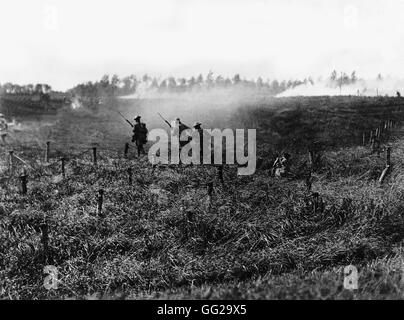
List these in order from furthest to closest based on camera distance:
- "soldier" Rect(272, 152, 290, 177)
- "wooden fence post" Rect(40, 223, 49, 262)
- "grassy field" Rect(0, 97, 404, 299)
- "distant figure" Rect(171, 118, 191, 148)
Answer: "distant figure" Rect(171, 118, 191, 148) → "soldier" Rect(272, 152, 290, 177) → "wooden fence post" Rect(40, 223, 49, 262) → "grassy field" Rect(0, 97, 404, 299)

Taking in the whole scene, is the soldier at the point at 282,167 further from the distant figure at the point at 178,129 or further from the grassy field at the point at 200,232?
the distant figure at the point at 178,129

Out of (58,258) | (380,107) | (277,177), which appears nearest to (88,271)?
(58,258)

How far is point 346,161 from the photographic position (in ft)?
51.9

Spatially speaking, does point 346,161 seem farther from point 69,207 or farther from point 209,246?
point 69,207

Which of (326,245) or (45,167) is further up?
(45,167)

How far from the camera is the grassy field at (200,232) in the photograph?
6.91 meters

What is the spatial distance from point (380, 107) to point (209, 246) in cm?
3063

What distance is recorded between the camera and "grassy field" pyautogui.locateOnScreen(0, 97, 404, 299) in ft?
22.7

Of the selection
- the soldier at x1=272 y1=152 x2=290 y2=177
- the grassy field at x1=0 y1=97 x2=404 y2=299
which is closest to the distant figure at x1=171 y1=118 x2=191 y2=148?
the grassy field at x1=0 y1=97 x2=404 y2=299

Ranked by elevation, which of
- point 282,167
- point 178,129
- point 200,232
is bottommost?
point 200,232

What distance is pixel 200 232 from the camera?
29.8ft

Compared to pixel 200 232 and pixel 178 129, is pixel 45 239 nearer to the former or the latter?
pixel 200 232

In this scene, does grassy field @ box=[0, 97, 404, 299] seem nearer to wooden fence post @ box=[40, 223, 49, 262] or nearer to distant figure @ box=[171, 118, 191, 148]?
wooden fence post @ box=[40, 223, 49, 262]

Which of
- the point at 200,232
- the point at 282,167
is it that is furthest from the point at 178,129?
the point at 200,232
